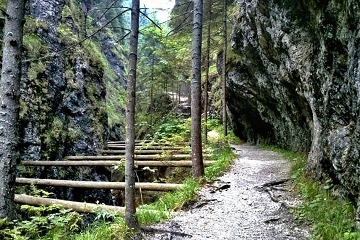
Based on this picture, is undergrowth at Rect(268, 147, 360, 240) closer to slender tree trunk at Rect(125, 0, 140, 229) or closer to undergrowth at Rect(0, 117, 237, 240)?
undergrowth at Rect(0, 117, 237, 240)

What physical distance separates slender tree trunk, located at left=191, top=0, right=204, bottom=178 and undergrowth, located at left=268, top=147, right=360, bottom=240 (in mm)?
2724

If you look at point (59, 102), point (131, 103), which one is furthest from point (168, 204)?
point (59, 102)

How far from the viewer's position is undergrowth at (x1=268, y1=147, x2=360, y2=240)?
4523 millimetres

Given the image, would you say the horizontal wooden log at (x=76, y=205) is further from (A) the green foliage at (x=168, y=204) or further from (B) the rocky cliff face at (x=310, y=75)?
(B) the rocky cliff face at (x=310, y=75)

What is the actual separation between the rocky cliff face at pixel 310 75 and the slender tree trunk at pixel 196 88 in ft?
7.79

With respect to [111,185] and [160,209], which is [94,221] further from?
[160,209]

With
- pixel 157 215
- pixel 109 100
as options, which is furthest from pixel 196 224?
pixel 109 100

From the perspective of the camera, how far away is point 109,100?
35781 millimetres

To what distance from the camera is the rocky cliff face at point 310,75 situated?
16.5ft

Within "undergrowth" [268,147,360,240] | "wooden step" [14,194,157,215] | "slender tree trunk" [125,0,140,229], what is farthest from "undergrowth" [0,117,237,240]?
"undergrowth" [268,147,360,240]

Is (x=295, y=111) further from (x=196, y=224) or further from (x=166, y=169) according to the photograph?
(x=196, y=224)

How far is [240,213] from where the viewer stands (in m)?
6.44

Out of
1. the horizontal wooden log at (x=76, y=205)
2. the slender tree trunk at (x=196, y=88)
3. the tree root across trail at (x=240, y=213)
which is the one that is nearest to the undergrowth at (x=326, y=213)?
the tree root across trail at (x=240, y=213)

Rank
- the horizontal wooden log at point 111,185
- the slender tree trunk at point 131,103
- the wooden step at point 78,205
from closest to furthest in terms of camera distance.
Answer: the slender tree trunk at point 131,103 → the wooden step at point 78,205 → the horizontal wooden log at point 111,185
